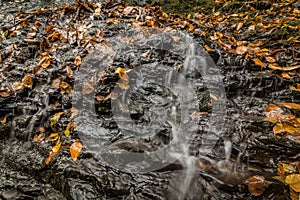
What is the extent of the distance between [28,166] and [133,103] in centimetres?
162

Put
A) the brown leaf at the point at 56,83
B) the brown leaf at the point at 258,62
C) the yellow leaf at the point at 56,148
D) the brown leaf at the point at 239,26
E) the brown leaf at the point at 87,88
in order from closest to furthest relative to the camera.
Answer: the yellow leaf at the point at 56,148
the brown leaf at the point at 87,88
the brown leaf at the point at 56,83
the brown leaf at the point at 258,62
the brown leaf at the point at 239,26

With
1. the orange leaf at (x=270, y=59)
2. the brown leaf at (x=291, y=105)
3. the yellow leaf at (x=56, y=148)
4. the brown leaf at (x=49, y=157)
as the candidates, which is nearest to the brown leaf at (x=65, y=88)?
the yellow leaf at (x=56, y=148)

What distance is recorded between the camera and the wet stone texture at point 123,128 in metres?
2.40

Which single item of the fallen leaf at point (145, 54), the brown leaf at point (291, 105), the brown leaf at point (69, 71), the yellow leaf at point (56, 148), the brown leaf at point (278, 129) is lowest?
the yellow leaf at point (56, 148)

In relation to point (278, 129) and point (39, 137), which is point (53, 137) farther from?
point (278, 129)

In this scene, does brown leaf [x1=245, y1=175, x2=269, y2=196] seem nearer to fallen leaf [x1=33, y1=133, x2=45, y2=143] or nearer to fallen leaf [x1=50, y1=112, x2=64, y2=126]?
fallen leaf [x1=50, y1=112, x2=64, y2=126]

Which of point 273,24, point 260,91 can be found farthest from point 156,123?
point 273,24

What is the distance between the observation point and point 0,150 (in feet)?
10.1

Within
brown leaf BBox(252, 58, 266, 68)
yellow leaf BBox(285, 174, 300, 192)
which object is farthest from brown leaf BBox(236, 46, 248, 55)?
yellow leaf BBox(285, 174, 300, 192)

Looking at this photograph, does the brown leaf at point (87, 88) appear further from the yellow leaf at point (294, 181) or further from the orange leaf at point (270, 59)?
the orange leaf at point (270, 59)

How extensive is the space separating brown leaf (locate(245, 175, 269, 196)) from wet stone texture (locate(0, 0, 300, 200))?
0.17 ft

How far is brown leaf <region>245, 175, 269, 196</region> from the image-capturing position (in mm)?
2160

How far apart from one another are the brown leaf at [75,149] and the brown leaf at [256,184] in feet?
6.43

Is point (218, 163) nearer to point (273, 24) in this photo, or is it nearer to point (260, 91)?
point (260, 91)
